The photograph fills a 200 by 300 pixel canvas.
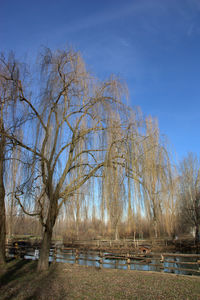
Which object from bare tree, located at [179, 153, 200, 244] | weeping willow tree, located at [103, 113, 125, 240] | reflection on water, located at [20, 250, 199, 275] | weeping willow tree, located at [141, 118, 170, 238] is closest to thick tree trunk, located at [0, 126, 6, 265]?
reflection on water, located at [20, 250, 199, 275]

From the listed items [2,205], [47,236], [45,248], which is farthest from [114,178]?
[2,205]

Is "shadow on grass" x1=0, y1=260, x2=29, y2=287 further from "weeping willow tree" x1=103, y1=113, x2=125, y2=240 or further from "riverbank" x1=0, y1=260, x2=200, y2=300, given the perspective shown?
"weeping willow tree" x1=103, y1=113, x2=125, y2=240

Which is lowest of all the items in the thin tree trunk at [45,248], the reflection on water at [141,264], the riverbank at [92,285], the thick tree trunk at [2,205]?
the reflection on water at [141,264]

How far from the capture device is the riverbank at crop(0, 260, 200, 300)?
541cm

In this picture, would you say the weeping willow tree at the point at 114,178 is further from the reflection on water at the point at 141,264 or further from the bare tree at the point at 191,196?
the bare tree at the point at 191,196

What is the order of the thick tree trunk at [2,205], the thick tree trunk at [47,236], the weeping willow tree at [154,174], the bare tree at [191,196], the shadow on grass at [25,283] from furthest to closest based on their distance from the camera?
the bare tree at [191,196], the thick tree trunk at [47,236], the thick tree trunk at [2,205], the shadow on grass at [25,283], the weeping willow tree at [154,174]

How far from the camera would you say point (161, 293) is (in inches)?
223

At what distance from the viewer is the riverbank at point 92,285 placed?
5410 mm

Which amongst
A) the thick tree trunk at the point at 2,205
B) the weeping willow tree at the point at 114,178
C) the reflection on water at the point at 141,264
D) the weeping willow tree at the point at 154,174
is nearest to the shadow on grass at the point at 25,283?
the thick tree trunk at the point at 2,205

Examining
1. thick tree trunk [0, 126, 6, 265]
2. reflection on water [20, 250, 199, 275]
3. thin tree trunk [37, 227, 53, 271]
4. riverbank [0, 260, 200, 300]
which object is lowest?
reflection on water [20, 250, 199, 275]

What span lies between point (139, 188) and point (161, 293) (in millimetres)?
3386

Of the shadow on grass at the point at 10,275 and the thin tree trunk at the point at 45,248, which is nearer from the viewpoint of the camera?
the shadow on grass at the point at 10,275

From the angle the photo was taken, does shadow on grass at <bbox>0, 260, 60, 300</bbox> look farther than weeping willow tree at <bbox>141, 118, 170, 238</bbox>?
Yes

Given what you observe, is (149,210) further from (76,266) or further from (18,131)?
(76,266)
